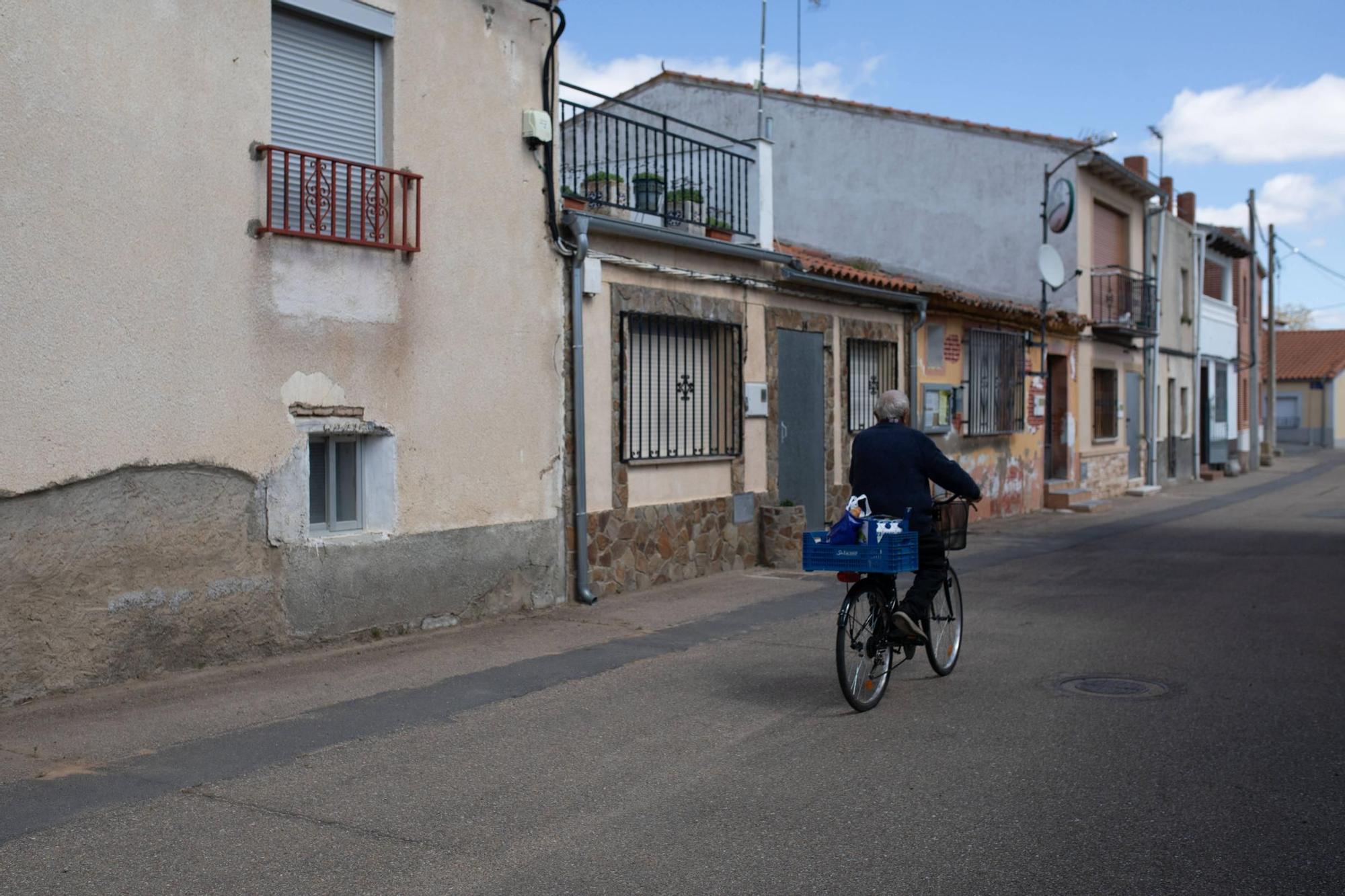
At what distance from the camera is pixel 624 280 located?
37.7 feet

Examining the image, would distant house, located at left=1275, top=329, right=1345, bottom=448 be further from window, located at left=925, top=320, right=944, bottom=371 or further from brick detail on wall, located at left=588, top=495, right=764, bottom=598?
brick detail on wall, located at left=588, top=495, right=764, bottom=598

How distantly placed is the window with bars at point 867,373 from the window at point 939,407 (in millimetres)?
1176

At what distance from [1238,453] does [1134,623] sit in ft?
98.2

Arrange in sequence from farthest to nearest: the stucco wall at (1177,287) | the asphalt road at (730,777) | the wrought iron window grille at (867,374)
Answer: the stucco wall at (1177,287), the wrought iron window grille at (867,374), the asphalt road at (730,777)

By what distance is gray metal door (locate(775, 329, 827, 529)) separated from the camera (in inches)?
551

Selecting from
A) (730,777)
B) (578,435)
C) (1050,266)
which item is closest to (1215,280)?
(1050,266)

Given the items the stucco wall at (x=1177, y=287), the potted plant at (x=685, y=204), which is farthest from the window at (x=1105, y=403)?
the potted plant at (x=685, y=204)

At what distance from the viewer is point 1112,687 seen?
7199 millimetres

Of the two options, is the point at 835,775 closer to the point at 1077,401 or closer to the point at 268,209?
the point at 268,209

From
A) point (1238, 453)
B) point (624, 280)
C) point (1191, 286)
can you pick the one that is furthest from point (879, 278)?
point (1238, 453)

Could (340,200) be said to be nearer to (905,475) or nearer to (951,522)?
(905,475)

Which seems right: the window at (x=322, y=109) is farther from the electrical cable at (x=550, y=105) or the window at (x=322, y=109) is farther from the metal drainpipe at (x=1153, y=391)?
the metal drainpipe at (x=1153, y=391)

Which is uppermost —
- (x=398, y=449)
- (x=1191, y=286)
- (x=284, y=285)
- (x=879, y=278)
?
(x=1191, y=286)

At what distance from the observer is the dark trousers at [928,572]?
274 inches
